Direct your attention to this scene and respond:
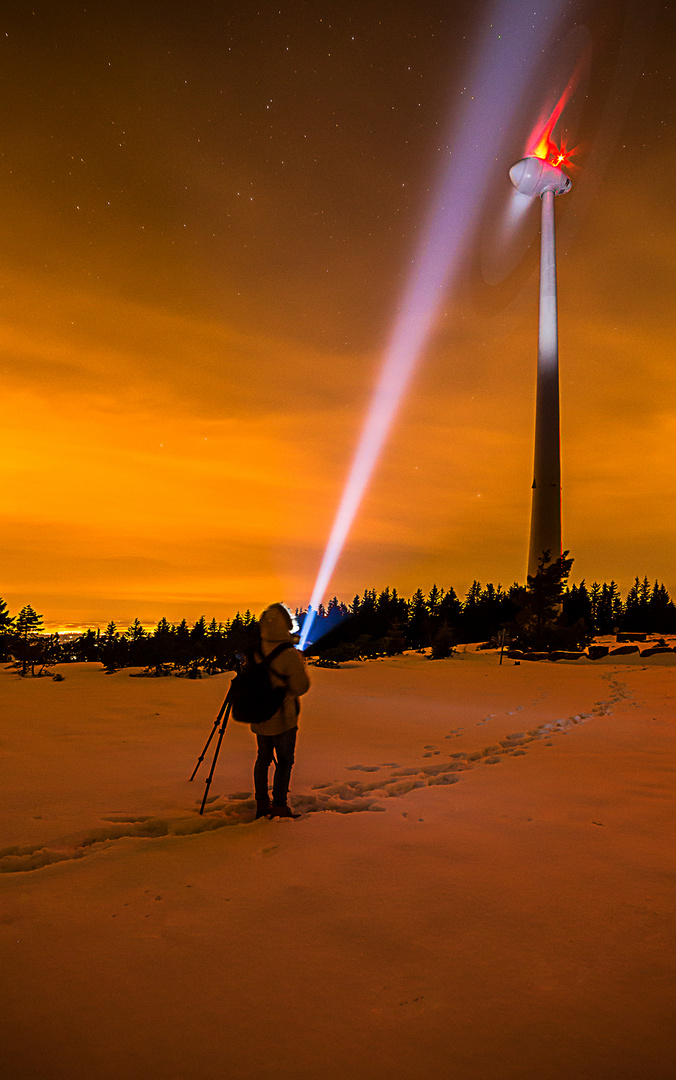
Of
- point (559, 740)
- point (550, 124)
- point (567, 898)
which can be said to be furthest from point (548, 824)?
point (550, 124)

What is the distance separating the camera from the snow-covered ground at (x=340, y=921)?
2516 millimetres

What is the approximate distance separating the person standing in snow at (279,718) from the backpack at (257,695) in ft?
0.18

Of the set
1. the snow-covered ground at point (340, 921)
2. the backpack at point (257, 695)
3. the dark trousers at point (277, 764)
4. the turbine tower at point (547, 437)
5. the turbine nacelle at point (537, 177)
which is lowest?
the snow-covered ground at point (340, 921)

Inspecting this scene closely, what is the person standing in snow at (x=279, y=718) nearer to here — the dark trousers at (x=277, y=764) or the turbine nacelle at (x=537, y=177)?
the dark trousers at (x=277, y=764)

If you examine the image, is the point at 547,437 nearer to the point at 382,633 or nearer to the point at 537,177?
the point at 537,177

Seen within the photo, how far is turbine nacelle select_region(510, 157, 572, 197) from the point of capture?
45281mm

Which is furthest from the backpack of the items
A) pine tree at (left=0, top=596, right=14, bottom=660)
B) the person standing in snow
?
pine tree at (left=0, top=596, right=14, bottom=660)

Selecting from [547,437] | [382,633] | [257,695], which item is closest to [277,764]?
[257,695]

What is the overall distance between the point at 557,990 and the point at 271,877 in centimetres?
198

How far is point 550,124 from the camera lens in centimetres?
4425

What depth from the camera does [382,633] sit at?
7719 centimetres

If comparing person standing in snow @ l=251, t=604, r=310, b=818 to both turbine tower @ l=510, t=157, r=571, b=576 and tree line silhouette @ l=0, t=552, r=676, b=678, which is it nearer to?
tree line silhouette @ l=0, t=552, r=676, b=678

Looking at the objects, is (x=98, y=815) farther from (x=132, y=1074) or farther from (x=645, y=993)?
(x=645, y=993)

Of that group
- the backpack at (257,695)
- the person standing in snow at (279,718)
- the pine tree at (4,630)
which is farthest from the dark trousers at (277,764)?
the pine tree at (4,630)
